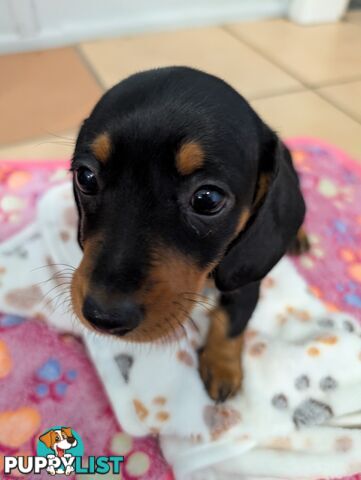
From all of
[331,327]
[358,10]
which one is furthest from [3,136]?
[358,10]

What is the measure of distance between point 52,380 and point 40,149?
3.89 ft

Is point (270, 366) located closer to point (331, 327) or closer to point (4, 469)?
point (331, 327)

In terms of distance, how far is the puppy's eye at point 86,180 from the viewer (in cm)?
102

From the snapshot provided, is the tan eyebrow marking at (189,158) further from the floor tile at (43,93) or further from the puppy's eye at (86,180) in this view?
the floor tile at (43,93)

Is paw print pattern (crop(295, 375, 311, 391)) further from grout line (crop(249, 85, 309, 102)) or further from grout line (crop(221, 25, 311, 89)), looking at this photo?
grout line (crop(221, 25, 311, 89))

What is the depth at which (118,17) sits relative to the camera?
3129 millimetres

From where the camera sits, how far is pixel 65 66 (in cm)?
282

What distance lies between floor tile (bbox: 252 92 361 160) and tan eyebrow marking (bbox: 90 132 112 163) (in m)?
1.46

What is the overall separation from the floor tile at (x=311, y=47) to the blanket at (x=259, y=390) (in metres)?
1.75

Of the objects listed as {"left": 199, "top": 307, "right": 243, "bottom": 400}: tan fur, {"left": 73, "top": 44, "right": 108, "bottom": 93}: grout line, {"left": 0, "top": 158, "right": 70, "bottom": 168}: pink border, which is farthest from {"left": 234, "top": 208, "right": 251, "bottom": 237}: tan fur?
{"left": 73, "top": 44, "right": 108, "bottom": 93}: grout line

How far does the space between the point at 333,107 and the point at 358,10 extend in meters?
1.76

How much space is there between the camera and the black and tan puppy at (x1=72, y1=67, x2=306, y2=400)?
0.90m

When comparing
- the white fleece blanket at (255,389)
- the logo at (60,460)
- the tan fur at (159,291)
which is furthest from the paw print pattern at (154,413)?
the tan fur at (159,291)

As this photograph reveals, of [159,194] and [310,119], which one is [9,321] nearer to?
[159,194]
